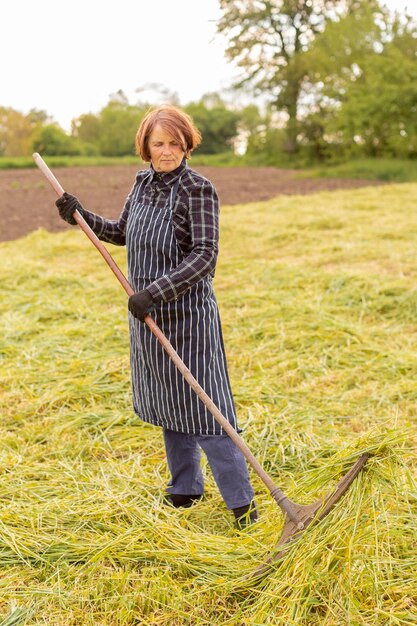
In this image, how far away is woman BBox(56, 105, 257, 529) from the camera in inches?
79.4

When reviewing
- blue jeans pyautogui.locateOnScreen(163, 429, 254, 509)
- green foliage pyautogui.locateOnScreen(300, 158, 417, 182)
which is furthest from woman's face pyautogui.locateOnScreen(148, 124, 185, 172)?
green foliage pyautogui.locateOnScreen(300, 158, 417, 182)

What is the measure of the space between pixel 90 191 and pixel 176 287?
42.3 ft

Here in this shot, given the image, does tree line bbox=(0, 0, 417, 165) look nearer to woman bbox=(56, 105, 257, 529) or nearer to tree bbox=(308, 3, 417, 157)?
tree bbox=(308, 3, 417, 157)

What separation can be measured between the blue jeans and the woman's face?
2.95 ft

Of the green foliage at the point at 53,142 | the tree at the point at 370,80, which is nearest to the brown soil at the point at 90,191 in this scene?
the tree at the point at 370,80

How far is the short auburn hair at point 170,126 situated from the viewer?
2012 millimetres

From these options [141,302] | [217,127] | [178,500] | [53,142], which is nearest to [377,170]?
[178,500]

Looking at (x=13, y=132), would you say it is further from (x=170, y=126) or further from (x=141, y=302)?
(x=141, y=302)

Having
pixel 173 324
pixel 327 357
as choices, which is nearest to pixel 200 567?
pixel 173 324

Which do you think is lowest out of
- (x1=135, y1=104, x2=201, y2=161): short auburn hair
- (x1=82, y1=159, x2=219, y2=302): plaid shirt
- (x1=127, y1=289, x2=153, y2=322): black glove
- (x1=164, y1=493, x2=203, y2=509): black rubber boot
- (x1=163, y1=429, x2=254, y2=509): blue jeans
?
(x1=164, y1=493, x2=203, y2=509): black rubber boot

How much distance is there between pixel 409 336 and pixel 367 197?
7.85 metres

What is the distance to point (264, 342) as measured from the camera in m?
4.12

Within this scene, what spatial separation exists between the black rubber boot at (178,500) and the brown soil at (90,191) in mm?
6970

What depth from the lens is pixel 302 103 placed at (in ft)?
78.2
